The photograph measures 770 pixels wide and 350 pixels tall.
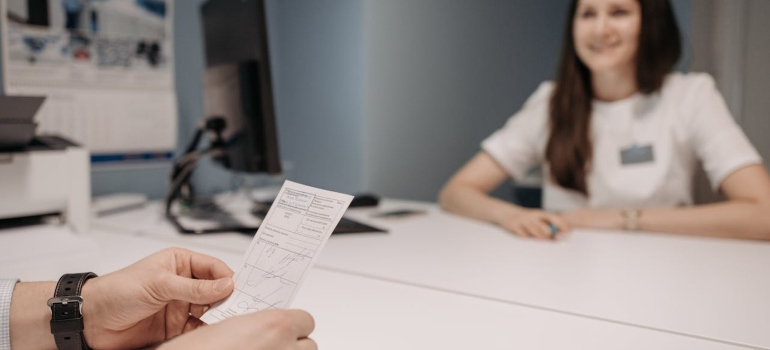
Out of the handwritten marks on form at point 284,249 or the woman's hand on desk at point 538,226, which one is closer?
the handwritten marks on form at point 284,249

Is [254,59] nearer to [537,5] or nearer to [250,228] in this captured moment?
[250,228]

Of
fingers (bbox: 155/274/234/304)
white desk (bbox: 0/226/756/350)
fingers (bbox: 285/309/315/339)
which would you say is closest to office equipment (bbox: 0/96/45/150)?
white desk (bbox: 0/226/756/350)

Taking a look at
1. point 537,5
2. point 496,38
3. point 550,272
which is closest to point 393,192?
point 496,38

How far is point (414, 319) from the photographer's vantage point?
71cm

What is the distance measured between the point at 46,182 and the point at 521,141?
1.38m

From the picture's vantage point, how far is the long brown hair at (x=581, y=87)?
1587mm

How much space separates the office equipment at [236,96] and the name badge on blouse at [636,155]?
3.49 feet

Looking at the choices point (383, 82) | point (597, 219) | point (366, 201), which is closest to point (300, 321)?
point (597, 219)

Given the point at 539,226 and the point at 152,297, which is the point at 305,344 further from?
the point at 539,226

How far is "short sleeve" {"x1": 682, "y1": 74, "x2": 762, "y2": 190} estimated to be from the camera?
54.8 inches

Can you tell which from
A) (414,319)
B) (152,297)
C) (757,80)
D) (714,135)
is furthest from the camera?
(757,80)

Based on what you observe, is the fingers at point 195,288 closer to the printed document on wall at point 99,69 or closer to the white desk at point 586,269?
the white desk at point 586,269

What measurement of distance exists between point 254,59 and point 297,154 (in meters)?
1.22

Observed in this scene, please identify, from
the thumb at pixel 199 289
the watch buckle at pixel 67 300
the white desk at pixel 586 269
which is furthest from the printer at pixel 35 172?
the thumb at pixel 199 289
